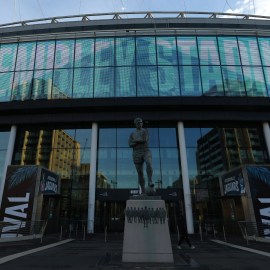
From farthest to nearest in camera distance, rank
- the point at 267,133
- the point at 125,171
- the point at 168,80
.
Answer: the point at 168,80
the point at 267,133
the point at 125,171

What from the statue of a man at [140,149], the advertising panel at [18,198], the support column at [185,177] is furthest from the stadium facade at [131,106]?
the statue of a man at [140,149]

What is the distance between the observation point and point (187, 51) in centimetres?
2802

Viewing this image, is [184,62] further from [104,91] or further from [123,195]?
[123,195]

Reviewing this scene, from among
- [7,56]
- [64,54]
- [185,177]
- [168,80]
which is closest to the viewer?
[185,177]

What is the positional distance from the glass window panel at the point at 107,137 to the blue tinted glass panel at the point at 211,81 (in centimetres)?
1032

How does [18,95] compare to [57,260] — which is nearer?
[57,260]

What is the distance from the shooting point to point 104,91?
2642 cm

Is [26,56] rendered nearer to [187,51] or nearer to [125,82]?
[125,82]

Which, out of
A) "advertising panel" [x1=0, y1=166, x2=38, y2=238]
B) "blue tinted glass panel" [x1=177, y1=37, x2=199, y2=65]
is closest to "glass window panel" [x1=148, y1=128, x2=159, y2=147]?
"blue tinted glass panel" [x1=177, y1=37, x2=199, y2=65]

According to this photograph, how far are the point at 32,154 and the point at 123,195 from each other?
34.2ft

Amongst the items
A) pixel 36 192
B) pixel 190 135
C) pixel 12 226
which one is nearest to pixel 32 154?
pixel 36 192

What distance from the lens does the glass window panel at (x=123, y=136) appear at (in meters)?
26.1

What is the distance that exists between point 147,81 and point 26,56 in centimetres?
1411

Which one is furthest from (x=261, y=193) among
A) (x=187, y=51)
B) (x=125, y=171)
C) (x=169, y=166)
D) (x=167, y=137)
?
(x=187, y=51)
